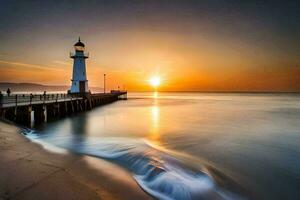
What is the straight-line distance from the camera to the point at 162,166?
758cm

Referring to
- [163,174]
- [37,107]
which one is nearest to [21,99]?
[37,107]

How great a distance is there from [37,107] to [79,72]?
45.2 ft

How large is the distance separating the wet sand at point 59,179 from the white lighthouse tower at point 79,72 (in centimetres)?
2349

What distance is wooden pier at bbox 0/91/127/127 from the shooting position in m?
13.6

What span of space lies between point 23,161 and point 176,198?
4.53 metres

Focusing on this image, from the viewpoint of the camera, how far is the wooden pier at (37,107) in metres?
13.6

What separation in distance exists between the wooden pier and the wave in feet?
21.0

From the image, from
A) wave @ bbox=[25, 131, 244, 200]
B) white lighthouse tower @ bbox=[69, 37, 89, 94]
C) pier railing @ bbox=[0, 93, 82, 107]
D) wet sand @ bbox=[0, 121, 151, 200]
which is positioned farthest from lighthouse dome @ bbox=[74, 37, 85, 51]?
wet sand @ bbox=[0, 121, 151, 200]

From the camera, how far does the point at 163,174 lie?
22.0ft

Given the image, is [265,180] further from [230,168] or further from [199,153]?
[199,153]

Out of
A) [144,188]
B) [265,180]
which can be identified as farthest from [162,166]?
[265,180]

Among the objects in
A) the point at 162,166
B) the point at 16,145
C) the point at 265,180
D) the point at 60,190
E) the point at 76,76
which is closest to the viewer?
the point at 60,190

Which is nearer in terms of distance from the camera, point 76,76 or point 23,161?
point 23,161

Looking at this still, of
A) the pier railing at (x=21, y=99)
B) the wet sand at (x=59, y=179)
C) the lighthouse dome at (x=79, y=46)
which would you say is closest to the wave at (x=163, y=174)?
the wet sand at (x=59, y=179)
